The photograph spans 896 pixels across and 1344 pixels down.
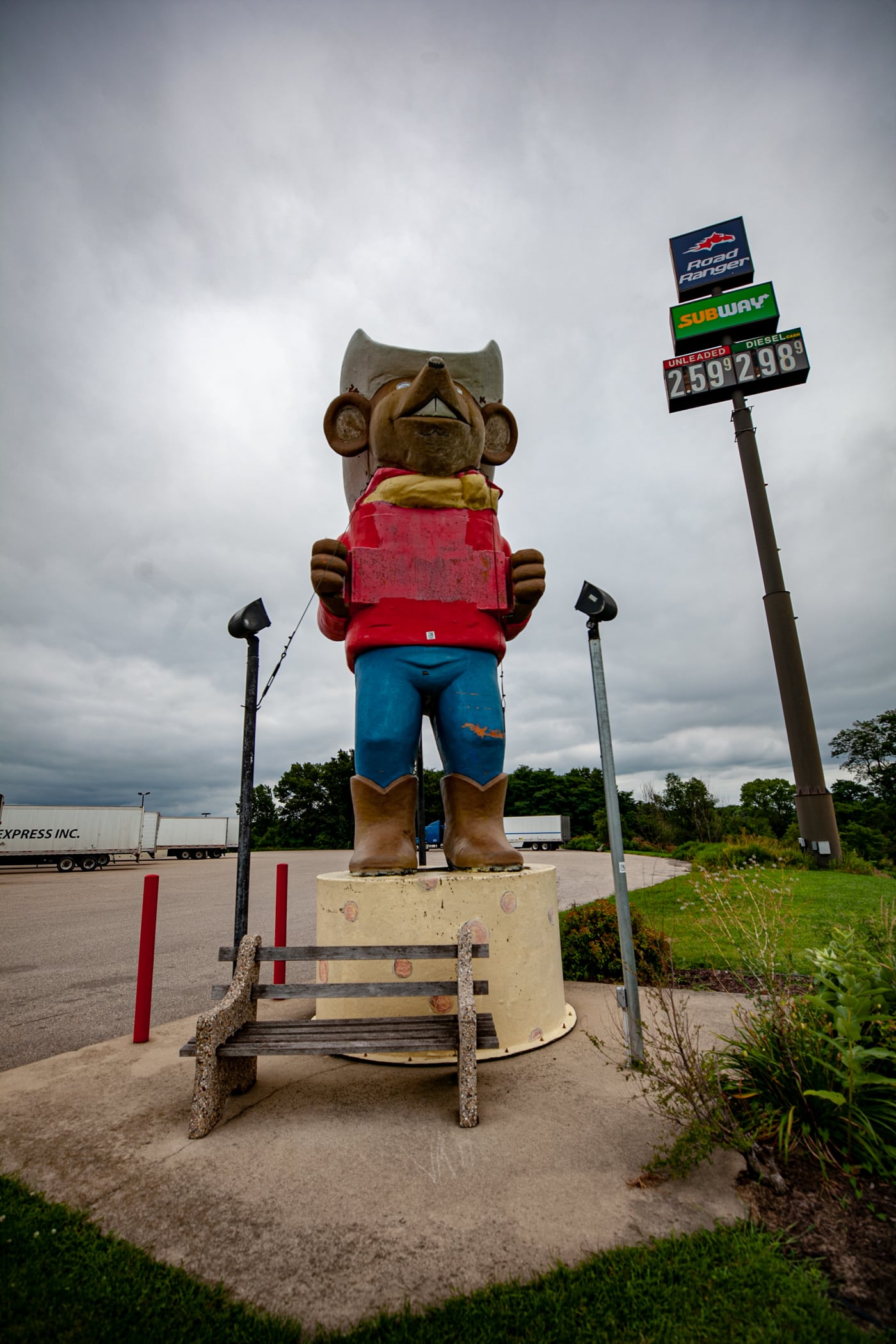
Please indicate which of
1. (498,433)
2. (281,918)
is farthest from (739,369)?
(281,918)

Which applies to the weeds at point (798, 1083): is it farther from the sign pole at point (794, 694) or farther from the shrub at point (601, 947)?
the sign pole at point (794, 694)

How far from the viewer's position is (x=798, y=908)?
8078 mm

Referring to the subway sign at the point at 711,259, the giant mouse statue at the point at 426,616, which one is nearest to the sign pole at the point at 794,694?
the subway sign at the point at 711,259

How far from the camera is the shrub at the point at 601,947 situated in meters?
5.59

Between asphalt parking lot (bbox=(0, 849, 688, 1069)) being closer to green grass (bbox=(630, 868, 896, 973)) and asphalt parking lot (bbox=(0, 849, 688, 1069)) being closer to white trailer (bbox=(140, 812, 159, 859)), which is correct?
green grass (bbox=(630, 868, 896, 973))

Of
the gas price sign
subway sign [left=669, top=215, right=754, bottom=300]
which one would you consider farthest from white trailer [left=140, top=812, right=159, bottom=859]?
subway sign [left=669, top=215, right=754, bottom=300]

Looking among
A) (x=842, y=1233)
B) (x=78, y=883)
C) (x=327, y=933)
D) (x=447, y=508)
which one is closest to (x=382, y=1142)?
(x=327, y=933)

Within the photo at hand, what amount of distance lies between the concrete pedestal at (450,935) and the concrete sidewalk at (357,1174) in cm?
25

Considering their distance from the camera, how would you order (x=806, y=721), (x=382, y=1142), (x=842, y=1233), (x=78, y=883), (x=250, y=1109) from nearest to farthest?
1. (x=842, y=1233)
2. (x=382, y=1142)
3. (x=250, y=1109)
4. (x=806, y=721)
5. (x=78, y=883)

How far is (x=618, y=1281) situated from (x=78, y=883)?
18791 mm

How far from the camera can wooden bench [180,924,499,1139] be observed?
2.82m

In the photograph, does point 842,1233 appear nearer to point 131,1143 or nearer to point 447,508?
point 131,1143

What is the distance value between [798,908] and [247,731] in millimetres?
7278

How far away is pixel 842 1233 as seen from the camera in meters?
1.98
